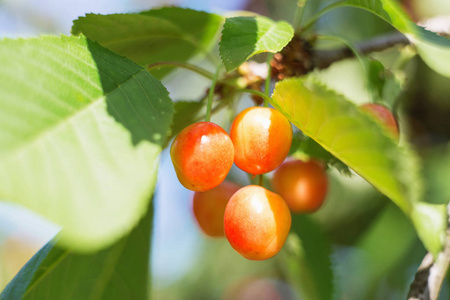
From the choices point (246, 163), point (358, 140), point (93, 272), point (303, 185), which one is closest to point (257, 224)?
point (246, 163)

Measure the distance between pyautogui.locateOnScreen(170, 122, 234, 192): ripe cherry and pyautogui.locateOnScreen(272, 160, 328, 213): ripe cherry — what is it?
1.31 ft

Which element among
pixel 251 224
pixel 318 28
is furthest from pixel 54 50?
pixel 318 28

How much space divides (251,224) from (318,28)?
1.48 metres

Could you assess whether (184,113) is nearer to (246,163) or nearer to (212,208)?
(212,208)

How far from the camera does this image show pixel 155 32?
1.00 m

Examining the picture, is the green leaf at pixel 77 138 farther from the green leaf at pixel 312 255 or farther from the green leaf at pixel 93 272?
the green leaf at pixel 312 255

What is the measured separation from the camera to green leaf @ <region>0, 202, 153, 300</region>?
2.77 ft

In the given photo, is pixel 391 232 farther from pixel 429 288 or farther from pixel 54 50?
pixel 54 50

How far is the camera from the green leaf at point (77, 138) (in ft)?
1.45

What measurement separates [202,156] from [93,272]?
0.50m

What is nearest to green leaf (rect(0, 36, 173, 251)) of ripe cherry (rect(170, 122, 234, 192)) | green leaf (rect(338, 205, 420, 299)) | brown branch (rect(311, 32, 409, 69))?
ripe cherry (rect(170, 122, 234, 192))

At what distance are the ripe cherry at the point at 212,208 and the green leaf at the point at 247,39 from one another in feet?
1.21

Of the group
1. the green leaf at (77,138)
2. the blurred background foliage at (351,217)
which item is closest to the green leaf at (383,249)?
the blurred background foliage at (351,217)

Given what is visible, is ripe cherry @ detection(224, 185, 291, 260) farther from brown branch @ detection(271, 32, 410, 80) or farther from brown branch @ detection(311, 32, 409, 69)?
brown branch @ detection(311, 32, 409, 69)
